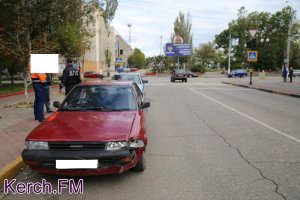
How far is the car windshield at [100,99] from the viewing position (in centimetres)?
608

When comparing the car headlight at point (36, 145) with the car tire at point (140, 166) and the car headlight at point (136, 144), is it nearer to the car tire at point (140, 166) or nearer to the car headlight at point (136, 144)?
the car headlight at point (136, 144)

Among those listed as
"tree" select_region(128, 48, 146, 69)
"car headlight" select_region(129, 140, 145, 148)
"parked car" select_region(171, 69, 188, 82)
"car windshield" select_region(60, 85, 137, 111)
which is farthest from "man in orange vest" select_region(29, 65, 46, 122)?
"tree" select_region(128, 48, 146, 69)

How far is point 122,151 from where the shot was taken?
4.54 metres

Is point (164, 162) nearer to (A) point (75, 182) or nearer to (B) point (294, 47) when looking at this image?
(A) point (75, 182)

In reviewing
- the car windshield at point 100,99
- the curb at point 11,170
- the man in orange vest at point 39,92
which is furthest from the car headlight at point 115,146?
the man in orange vest at point 39,92

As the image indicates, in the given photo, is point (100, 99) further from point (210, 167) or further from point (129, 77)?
point (129, 77)

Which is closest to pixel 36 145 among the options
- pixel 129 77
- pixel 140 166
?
pixel 140 166

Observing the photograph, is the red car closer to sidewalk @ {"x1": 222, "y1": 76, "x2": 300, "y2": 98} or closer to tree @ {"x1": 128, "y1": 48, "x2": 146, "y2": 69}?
sidewalk @ {"x1": 222, "y1": 76, "x2": 300, "y2": 98}

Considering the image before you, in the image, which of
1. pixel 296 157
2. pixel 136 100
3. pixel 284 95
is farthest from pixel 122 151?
pixel 284 95

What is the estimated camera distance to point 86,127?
4934 mm

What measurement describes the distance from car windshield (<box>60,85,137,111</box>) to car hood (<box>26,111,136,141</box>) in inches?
Answer: 11.1

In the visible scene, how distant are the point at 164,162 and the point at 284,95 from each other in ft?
55.8

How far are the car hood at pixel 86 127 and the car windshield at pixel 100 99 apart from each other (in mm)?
282

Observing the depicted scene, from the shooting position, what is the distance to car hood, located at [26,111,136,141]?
4.60 m
